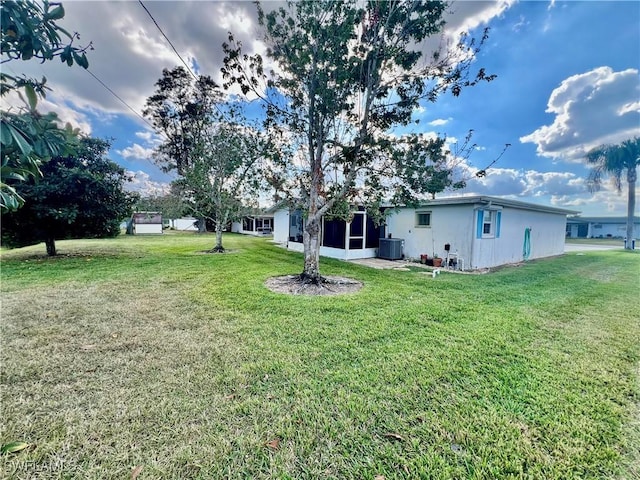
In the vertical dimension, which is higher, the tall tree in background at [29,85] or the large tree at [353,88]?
the large tree at [353,88]

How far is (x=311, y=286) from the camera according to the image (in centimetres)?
694

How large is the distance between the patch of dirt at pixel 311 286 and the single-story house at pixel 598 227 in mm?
44670

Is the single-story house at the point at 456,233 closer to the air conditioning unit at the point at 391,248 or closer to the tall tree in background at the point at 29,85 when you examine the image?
the air conditioning unit at the point at 391,248

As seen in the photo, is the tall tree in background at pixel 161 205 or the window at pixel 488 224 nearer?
the window at pixel 488 224

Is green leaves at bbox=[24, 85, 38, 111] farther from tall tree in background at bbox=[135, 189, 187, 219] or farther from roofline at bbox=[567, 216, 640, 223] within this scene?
roofline at bbox=[567, 216, 640, 223]

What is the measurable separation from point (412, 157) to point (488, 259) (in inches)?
278

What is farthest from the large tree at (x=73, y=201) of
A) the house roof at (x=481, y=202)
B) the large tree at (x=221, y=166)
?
the house roof at (x=481, y=202)

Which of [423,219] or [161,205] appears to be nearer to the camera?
[423,219]

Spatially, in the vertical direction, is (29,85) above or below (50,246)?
above

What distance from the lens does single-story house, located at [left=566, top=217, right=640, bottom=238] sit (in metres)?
36.6

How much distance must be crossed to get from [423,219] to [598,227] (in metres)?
44.7

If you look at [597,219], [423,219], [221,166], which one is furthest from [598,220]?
[221,166]

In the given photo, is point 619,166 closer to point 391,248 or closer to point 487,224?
point 487,224

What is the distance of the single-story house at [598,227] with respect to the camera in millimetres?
36594
